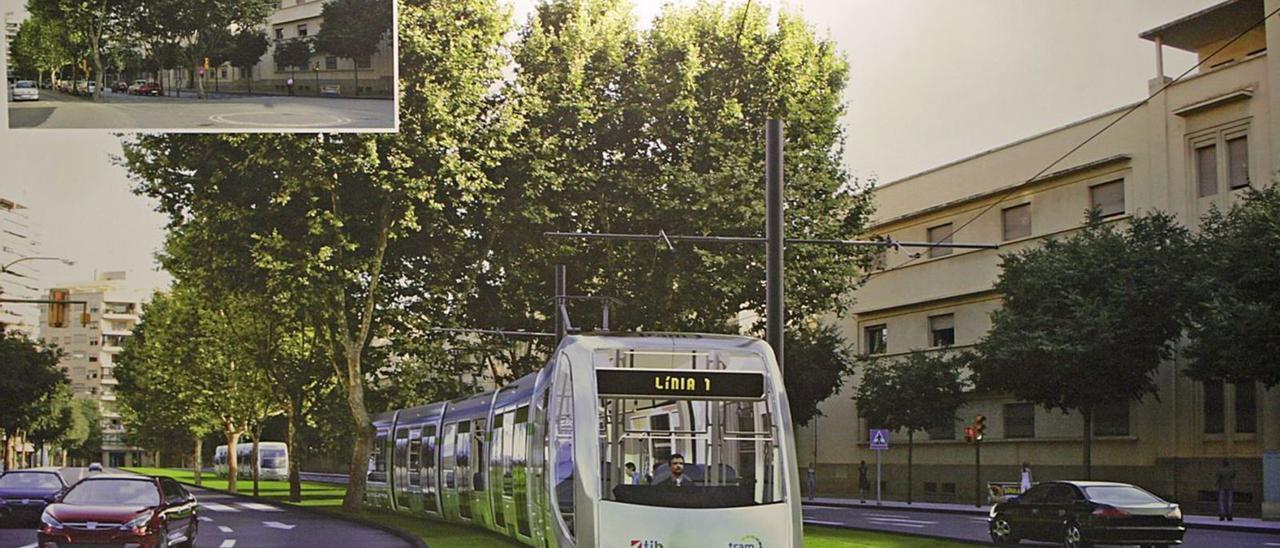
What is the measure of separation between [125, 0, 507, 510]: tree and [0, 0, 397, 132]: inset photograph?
2302 millimetres

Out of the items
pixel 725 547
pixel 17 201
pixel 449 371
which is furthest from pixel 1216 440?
pixel 17 201

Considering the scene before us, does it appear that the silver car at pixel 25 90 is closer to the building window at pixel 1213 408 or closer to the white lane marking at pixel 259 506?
the white lane marking at pixel 259 506

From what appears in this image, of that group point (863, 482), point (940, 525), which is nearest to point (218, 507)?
point (863, 482)

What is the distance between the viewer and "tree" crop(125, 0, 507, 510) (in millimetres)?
27469

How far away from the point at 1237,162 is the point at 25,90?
2102cm

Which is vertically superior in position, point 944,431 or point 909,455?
point 944,431

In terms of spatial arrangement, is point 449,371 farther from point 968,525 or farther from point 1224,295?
point 1224,295

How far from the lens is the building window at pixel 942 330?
3909 cm

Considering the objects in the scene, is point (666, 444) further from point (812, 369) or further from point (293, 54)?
point (812, 369)

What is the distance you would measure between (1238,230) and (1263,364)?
86.4 inches

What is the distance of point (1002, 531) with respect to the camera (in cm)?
2172

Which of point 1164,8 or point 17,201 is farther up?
point 1164,8

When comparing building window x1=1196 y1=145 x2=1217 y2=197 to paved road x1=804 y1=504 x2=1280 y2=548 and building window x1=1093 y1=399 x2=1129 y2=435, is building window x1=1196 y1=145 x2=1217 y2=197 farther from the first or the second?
paved road x1=804 y1=504 x2=1280 y2=548

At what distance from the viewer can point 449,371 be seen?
36312 mm
